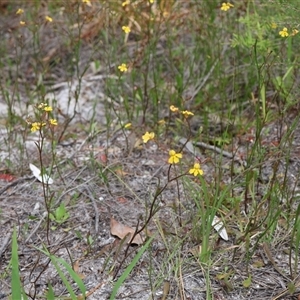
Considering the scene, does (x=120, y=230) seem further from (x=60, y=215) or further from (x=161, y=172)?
(x=161, y=172)

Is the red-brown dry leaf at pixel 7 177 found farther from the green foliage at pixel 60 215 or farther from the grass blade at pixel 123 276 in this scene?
the grass blade at pixel 123 276

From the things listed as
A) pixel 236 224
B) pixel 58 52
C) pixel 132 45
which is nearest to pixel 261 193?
pixel 236 224

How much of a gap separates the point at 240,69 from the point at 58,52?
1.21 meters

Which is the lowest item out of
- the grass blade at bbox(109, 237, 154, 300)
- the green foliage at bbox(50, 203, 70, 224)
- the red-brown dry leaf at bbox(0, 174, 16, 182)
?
the red-brown dry leaf at bbox(0, 174, 16, 182)

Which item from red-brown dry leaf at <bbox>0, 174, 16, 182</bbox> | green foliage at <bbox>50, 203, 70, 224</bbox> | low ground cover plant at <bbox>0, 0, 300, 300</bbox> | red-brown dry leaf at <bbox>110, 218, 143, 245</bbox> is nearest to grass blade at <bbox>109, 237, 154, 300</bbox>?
low ground cover plant at <bbox>0, 0, 300, 300</bbox>

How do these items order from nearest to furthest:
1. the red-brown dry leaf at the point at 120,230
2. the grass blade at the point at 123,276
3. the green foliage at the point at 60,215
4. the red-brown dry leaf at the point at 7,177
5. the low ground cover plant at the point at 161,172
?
the grass blade at the point at 123,276
the low ground cover plant at the point at 161,172
the red-brown dry leaf at the point at 120,230
the green foliage at the point at 60,215
the red-brown dry leaf at the point at 7,177

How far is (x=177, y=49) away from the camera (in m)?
3.35

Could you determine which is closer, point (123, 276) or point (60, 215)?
point (123, 276)

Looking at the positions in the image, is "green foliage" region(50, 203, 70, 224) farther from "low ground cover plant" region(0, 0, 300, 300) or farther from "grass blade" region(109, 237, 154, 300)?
"grass blade" region(109, 237, 154, 300)

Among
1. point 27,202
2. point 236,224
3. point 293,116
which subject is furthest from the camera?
point 293,116

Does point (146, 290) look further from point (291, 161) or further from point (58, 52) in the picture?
point (58, 52)

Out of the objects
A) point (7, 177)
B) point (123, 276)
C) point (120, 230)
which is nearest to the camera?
point (123, 276)

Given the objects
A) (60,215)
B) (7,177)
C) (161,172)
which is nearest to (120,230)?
(60,215)

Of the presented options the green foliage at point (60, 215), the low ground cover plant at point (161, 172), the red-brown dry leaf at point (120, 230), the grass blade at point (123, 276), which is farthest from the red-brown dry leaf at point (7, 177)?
the grass blade at point (123, 276)
